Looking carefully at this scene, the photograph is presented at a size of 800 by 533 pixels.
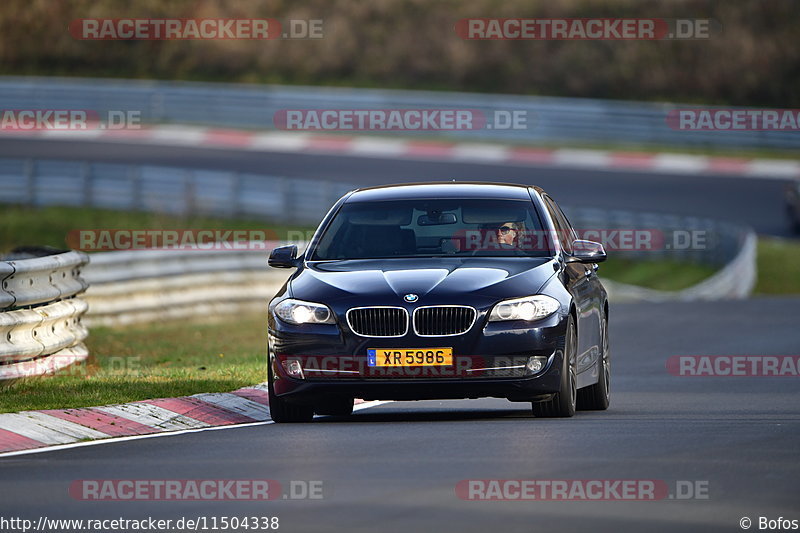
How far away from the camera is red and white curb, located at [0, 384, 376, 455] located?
11188 millimetres

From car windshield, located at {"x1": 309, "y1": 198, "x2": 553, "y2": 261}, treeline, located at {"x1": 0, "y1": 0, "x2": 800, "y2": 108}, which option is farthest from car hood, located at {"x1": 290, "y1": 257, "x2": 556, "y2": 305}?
treeline, located at {"x1": 0, "y1": 0, "x2": 800, "y2": 108}

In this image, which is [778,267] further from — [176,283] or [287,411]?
[287,411]

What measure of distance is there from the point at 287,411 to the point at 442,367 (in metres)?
1.27

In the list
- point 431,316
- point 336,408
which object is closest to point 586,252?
point 431,316

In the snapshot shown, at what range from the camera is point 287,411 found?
12.3m

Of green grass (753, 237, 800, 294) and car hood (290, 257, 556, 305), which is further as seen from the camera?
green grass (753, 237, 800, 294)

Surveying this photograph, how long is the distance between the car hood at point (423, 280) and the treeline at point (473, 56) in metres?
40.1

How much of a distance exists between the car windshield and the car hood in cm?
19

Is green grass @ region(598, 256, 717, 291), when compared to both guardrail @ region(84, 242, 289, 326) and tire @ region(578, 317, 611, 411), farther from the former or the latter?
tire @ region(578, 317, 611, 411)

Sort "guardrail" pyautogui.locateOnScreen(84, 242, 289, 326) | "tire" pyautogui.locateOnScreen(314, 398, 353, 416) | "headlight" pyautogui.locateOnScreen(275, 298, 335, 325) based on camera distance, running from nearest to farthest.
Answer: "headlight" pyautogui.locateOnScreen(275, 298, 335, 325)
"tire" pyautogui.locateOnScreen(314, 398, 353, 416)
"guardrail" pyautogui.locateOnScreen(84, 242, 289, 326)

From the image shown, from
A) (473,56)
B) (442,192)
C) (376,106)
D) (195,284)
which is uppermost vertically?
(473,56)

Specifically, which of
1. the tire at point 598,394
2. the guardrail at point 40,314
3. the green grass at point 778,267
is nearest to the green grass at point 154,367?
the guardrail at point 40,314

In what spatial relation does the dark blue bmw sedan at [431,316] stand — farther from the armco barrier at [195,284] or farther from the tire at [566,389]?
the armco barrier at [195,284]

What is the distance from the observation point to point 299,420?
1233 centimetres
